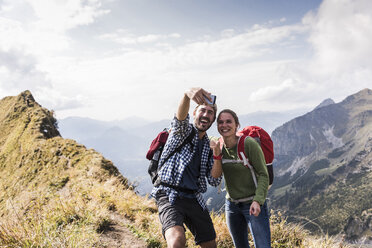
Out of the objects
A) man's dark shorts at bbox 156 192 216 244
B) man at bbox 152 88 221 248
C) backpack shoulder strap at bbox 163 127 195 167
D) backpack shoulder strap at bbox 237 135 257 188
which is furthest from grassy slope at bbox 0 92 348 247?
backpack shoulder strap at bbox 237 135 257 188

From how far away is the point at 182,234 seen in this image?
357 cm

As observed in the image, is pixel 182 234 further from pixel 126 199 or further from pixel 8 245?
pixel 126 199

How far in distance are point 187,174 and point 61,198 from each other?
4.45 meters

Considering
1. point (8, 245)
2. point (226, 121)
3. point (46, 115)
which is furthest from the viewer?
point (46, 115)

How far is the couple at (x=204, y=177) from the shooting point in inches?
155

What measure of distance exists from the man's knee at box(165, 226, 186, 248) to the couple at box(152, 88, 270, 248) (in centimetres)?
8

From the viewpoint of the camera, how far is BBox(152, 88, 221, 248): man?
3.95 metres

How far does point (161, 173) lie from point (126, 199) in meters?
4.64

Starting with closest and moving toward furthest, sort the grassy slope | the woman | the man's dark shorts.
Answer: the man's dark shorts
the woman
the grassy slope

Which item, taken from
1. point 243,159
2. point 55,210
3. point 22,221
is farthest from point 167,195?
point 55,210

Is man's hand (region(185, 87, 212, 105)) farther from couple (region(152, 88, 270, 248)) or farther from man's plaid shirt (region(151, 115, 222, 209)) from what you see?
man's plaid shirt (region(151, 115, 222, 209))

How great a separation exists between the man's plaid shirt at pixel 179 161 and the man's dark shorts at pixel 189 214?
0.35 feet

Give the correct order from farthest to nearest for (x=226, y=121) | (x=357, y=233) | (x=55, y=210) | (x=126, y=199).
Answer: (x=357, y=233), (x=126, y=199), (x=55, y=210), (x=226, y=121)

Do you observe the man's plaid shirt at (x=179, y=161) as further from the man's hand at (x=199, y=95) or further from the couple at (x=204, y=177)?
the man's hand at (x=199, y=95)
